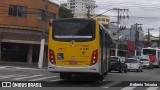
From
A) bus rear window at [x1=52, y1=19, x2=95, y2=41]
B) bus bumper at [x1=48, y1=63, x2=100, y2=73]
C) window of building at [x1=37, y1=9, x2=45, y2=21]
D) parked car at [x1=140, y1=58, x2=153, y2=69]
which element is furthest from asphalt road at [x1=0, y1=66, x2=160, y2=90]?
parked car at [x1=140, y1=58, x2=153, y2=69]

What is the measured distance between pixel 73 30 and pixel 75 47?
0.94 m

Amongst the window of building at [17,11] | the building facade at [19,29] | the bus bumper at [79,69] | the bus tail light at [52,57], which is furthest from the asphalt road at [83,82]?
the window of building at [17,11]

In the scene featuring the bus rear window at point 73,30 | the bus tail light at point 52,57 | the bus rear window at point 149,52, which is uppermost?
the bus rear window at point 73,30

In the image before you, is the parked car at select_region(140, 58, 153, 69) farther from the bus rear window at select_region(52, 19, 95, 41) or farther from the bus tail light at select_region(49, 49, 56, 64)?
the bus tail light at select_region(49, 49, 56, 64)

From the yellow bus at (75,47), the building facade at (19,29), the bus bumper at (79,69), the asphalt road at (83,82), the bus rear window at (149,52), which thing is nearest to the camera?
the asphalt road at (83,82)

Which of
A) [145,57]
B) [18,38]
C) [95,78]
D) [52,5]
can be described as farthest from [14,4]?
[95,78]

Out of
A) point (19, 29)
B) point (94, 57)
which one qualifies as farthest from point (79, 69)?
point (19, 29)

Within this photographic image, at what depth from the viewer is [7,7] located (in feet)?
183

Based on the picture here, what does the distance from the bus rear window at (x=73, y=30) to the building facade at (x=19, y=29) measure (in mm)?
33366

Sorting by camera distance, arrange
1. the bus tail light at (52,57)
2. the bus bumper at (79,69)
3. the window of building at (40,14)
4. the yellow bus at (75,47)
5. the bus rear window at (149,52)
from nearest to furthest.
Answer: the bus bumper at (79,69) → the yellow bus at (75,47) → the bus tail light at (52,57) → the window of building at (40,14) → the bus rear window at (149,52)

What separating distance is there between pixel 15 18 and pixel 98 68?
36757 mm

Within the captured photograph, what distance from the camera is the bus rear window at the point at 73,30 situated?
21281 millimetres

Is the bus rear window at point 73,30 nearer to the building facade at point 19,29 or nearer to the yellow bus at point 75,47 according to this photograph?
the yellow bus at point 75,47

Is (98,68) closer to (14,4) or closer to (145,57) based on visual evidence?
(14,4)
